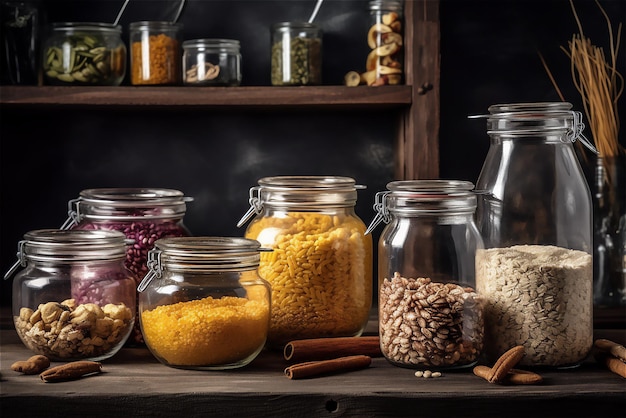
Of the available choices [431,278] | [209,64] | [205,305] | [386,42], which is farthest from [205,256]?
[386,42]

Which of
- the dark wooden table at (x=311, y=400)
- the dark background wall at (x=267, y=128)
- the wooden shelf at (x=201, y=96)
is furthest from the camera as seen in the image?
the dark background wall at (x=267, y=128)

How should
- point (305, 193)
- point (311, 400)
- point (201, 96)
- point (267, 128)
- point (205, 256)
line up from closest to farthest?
1. point (311, 400)
2. point (205, 256)
3. point (305, 193)
4. point (201, 96)
5. point (267, 128)

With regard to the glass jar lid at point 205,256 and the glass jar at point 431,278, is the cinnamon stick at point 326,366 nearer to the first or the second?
the glass jar at point 431,278

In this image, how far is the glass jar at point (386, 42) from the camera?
1.51m

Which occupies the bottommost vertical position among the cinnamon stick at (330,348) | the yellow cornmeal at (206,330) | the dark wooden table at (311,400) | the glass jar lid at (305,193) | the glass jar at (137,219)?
the dark wooden table at (311,400)

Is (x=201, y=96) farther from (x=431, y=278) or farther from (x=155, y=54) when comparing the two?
(x=431, y=278)

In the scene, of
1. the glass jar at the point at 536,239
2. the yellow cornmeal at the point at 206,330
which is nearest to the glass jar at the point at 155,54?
the yellow cornmeal at the point at 206,330

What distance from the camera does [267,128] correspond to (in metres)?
1.68

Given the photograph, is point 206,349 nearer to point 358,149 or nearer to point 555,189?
point 555,189

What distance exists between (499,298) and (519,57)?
68cm

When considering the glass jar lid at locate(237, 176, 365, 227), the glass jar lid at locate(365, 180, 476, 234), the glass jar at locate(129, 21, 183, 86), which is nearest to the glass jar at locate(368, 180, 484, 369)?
the glass jar lid at locate(365, 180, 476, 234)

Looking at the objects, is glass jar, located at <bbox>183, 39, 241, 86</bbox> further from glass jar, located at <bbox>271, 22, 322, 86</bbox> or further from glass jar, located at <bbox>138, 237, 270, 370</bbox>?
glass jar, located at <bbox>138, 237, 270, 370</bbox>

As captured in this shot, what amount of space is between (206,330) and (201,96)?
0.50 meters

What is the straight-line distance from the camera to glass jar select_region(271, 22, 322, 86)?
58.9 inches
